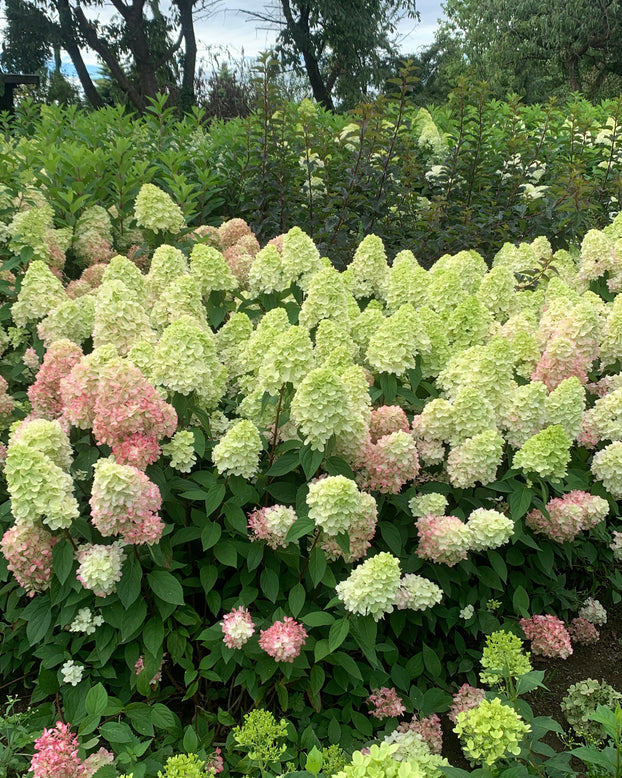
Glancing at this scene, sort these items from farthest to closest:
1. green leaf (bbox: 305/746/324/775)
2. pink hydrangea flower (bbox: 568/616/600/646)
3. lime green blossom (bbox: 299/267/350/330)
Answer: pink hydrangea flower (bbox: 568/616/600/646) → lime green blossom (bbox: 299/267/350/330) → green leaf (bbox: 305/746/324/775)

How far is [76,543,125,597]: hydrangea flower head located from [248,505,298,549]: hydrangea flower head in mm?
486

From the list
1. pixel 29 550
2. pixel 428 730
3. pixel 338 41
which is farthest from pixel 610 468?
pixel 338 41

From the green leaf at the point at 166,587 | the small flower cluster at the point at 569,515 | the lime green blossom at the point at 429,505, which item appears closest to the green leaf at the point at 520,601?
the small flower cluster at the point at 569,515

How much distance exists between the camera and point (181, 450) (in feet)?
7.77

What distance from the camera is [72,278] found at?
4.40 m


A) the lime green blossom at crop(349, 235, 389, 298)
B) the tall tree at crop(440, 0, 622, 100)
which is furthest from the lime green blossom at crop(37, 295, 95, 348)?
the tall tree at crop(440, 0, 622, 100)

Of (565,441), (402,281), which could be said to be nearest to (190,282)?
(402,281)

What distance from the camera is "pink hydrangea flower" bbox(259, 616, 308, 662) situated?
7.07 ft

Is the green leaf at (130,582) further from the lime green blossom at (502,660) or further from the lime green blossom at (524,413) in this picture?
the lime green blossom at (524,413)

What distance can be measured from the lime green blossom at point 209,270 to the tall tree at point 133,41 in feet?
58.4

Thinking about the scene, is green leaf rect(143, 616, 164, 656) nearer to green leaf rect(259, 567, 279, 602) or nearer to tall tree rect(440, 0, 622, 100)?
green leaf rect(259, 567, 279, 602)

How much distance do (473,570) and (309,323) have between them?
1.32 metres

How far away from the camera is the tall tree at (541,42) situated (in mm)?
24969

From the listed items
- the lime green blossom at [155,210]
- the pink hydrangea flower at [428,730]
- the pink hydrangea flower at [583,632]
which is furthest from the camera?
the lime green blossom at [155,210]
